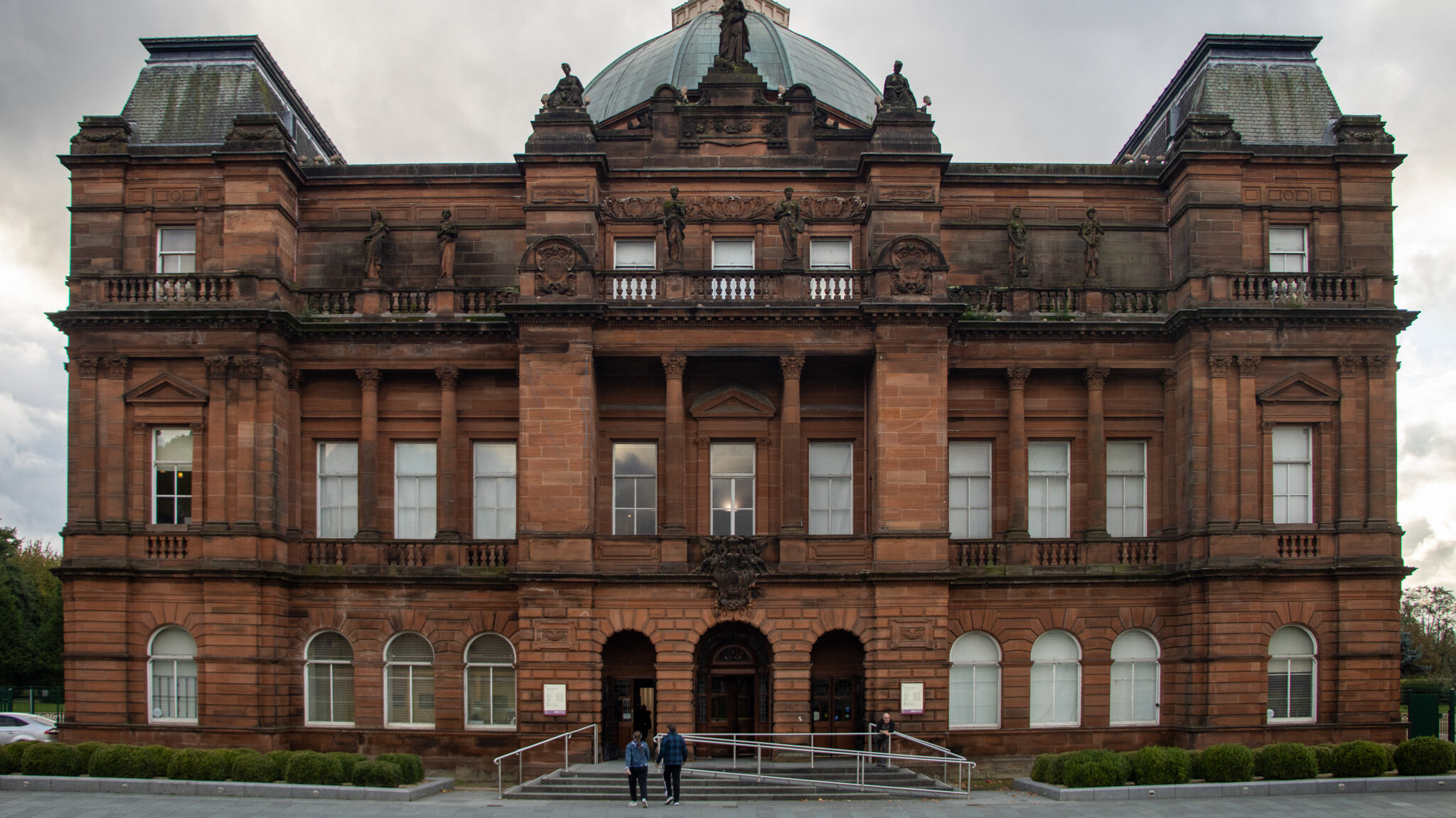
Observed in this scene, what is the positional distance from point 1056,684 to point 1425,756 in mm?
8241

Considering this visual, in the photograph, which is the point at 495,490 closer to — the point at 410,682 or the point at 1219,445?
the point at 410,682

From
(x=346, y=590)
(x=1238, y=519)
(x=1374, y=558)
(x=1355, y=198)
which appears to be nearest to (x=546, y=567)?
(x=346, y=590)

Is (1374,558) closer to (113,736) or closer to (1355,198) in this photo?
(1355,198)

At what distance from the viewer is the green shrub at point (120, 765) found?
1046 inches

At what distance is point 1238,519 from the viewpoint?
31.0 metres

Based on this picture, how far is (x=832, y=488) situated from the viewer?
32.8 m

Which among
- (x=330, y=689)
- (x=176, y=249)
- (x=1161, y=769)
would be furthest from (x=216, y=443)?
(x=1161, y=769)

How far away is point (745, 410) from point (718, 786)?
9.71 m

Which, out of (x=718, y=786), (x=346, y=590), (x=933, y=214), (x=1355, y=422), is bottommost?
(x=718, y=786)

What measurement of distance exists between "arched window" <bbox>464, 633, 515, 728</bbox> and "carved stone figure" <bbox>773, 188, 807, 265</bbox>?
12.0m

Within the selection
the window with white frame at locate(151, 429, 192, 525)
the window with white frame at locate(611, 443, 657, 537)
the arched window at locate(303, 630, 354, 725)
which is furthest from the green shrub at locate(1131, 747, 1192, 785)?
the window with white frame at locate(151, 429, 192, 525)

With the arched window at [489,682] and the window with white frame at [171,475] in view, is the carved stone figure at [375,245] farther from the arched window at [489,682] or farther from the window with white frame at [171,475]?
the arched window at [489,682]

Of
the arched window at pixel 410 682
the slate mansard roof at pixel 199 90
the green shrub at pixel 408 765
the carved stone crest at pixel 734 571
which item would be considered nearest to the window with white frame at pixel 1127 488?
the carved stone crest at pixel 734 571

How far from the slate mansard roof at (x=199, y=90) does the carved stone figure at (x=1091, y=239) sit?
21.8m
